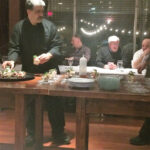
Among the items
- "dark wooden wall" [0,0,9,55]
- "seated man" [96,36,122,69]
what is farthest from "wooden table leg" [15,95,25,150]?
"dark wooden wall" [0,0,9,55]

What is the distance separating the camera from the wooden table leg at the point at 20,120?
7.34ft

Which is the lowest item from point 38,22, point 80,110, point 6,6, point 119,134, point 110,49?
point 119,134

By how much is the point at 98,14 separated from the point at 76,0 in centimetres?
58

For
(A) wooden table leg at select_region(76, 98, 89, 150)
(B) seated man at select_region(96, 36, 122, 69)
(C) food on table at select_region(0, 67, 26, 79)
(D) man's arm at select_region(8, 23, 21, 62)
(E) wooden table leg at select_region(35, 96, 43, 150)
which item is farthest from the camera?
(B) seated man at select_region(96, 36, 122, 69)

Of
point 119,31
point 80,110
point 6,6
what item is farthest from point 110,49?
point 80,110

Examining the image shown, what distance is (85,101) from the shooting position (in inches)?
83.0

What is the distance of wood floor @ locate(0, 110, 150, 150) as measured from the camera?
3051 millimetres

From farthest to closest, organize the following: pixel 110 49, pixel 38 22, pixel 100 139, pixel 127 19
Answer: pixel 127 19
pixel 110 49
pixel 100 139
pixel 38 22

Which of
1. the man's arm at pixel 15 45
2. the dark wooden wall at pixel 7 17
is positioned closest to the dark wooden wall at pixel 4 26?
the dark wooden wall at pixel 7 17

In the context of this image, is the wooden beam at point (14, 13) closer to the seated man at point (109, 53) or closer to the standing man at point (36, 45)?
the seated man at point (109, 53)

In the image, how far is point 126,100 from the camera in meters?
2.05

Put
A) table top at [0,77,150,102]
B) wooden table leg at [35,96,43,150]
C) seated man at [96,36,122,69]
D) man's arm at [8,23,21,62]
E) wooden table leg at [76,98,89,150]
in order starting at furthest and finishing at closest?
seated man at [96,36,122,69], man's arm at [8,23,21,62], wooden table leg at [35,96,43,150], wooden table leg at [76,98,89,150], table top at [0,77,150,102]

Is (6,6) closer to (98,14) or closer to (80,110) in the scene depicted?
(98,14)

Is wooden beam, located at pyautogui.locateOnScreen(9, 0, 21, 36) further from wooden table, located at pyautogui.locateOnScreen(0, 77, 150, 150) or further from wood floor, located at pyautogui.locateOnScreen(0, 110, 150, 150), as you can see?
wooden table, located at pyautogui.locateOnScreen(0, 77, 150, 150)
